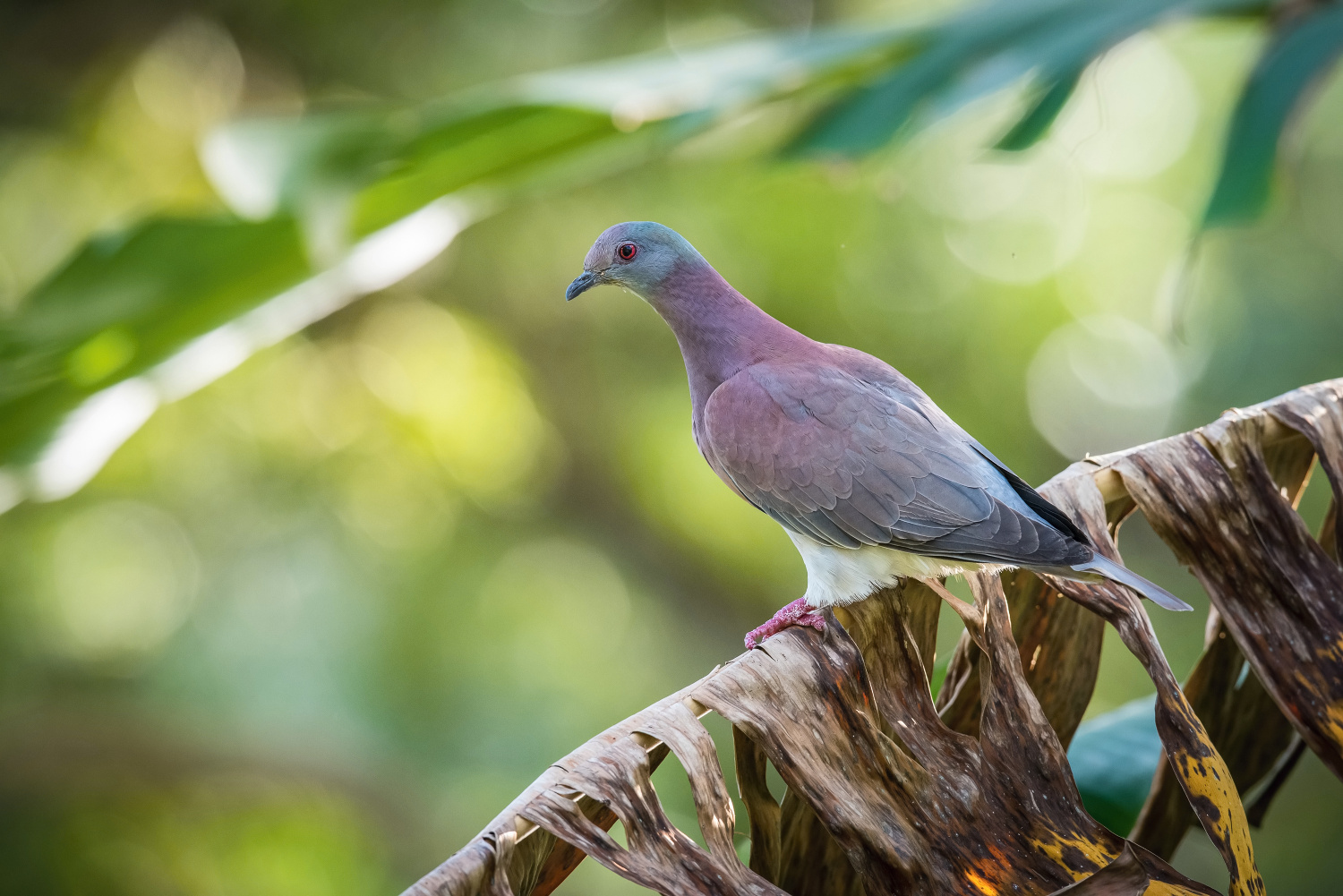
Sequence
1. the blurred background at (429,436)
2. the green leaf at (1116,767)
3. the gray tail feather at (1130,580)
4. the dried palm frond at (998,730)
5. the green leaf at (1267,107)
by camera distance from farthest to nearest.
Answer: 1. the blurred background at (429,436)
2. the green leaf at (1267,107)
3. the green leaf at (1116,767)
4. the gray tail feather at (1130,580)
5. the dried palm frond at (998,730)

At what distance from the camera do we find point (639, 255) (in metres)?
1.31

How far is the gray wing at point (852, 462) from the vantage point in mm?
1110

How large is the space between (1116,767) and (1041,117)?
768 mm

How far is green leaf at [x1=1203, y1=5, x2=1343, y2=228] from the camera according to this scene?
127 cm

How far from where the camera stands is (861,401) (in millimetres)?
1192

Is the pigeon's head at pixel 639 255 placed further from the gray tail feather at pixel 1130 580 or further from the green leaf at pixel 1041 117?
the gray tail feather at pixel 1130 580

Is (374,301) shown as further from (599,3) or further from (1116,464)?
(1116,464)

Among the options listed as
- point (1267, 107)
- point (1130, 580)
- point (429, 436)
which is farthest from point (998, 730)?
point (429, 436)

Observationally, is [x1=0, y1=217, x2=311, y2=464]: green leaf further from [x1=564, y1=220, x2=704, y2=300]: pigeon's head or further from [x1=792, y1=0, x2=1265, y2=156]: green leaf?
[x1=792, y1=0, x2=1265, y2=156]: green leaf

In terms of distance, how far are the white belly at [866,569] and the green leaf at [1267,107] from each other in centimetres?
54

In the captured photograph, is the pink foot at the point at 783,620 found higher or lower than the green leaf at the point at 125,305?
lower

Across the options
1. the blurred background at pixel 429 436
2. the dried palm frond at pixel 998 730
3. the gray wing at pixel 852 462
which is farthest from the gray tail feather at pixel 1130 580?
the blurred background at pixel 429 436

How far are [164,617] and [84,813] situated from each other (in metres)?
0.85

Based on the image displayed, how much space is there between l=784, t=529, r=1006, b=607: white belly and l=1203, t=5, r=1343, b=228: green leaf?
1.79 ft
